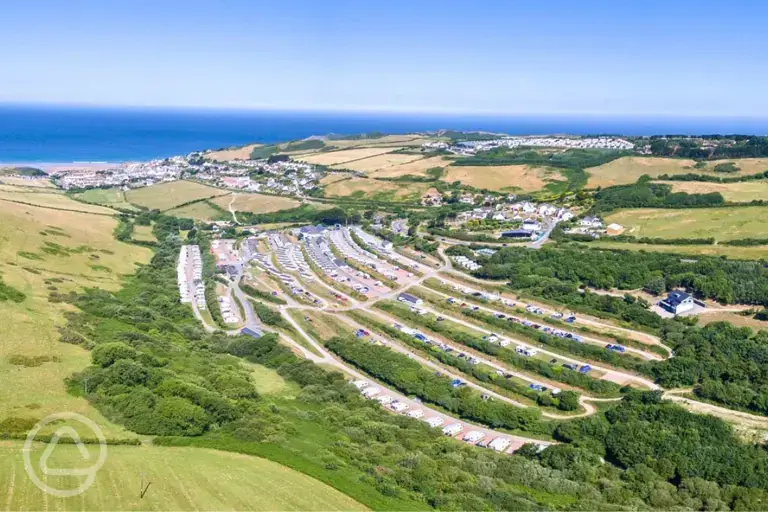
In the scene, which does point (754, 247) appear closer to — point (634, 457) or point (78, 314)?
point (634, 457)

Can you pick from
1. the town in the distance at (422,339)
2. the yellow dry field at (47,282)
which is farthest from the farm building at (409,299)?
the yellow dry field at (47,282)

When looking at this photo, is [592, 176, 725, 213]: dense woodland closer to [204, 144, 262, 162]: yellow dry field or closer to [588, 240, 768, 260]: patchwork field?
[588, 240, 768, 260]: patchwork field

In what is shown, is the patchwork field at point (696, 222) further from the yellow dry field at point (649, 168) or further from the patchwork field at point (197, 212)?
the patchwork field at point (197, 212)

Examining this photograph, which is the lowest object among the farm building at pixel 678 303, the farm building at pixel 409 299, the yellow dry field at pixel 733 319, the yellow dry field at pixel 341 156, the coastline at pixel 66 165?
the farm building at pixel 409 299

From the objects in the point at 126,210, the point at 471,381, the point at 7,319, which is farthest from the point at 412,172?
the point at 7,319

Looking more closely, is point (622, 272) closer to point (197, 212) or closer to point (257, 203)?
point (257, 203)

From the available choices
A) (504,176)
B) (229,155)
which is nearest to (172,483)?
(504,176)
